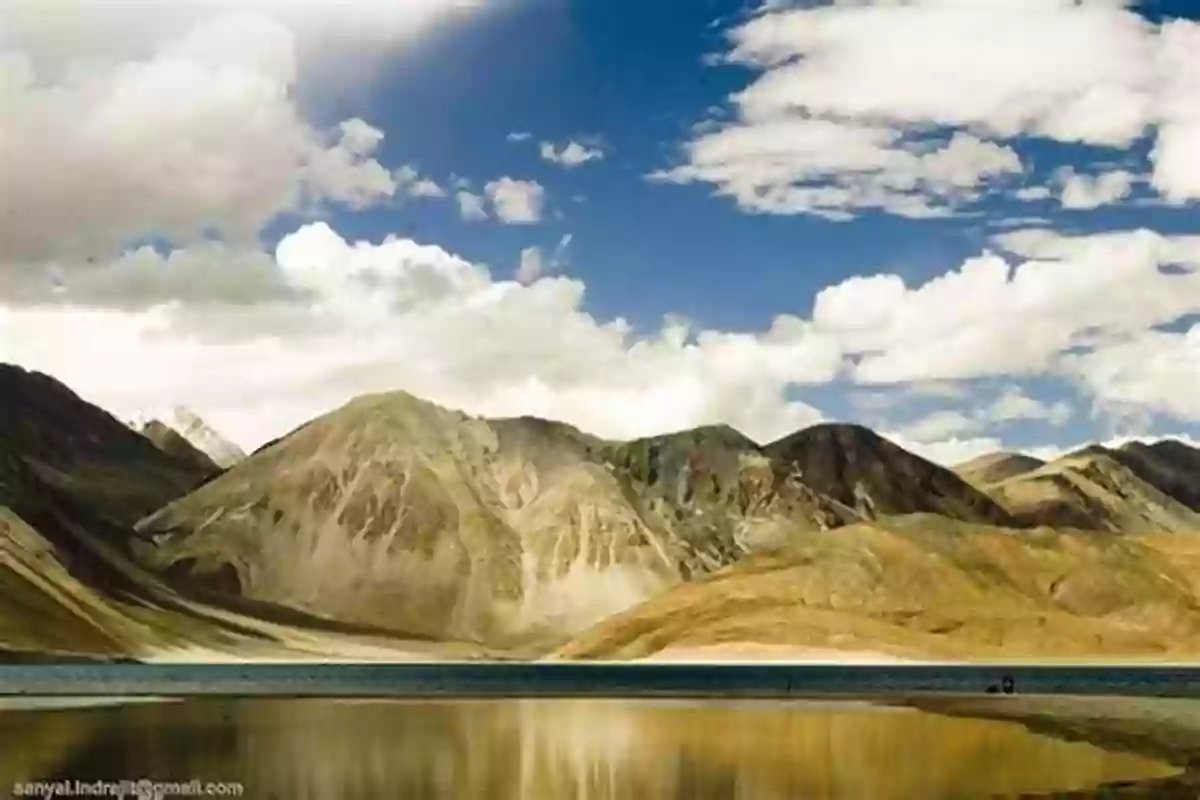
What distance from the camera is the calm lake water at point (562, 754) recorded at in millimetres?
50875

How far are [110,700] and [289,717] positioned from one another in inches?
874

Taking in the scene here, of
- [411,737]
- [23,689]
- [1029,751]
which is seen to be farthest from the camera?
[23,689]

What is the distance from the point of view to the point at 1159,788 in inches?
1924

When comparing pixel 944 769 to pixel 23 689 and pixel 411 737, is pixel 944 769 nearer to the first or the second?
pixel 411 737

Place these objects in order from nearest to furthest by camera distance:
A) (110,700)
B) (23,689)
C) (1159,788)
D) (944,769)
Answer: (1159,788) < (944,769) < (110,700) < (23,689)

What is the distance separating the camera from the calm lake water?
50.9m

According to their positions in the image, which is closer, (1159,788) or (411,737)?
(1159,788)

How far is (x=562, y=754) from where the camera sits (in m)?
61.5

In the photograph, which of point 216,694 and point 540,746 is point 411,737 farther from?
point 216,694

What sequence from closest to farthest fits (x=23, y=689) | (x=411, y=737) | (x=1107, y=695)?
(x=411, y=737), (x=1107, y=695), (x=23, y=689)

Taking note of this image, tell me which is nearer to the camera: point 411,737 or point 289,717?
point 411,737

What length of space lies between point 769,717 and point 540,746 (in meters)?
20.0

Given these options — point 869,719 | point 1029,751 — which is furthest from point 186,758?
point 869,719

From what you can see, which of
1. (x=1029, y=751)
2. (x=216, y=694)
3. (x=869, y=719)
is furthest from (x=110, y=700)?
(x=1029, y=751)
